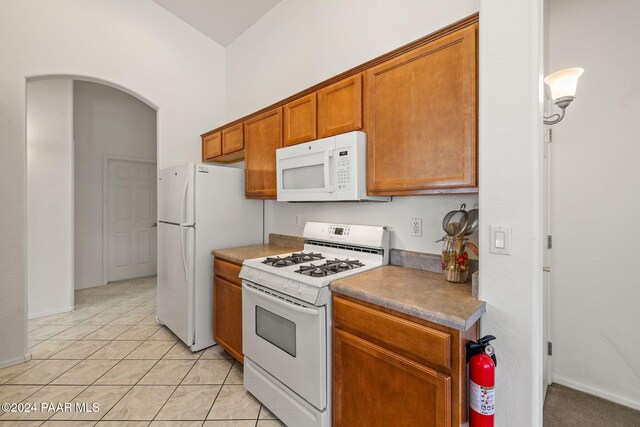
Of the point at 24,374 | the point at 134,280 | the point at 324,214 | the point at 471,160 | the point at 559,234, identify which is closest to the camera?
the point at 471,160

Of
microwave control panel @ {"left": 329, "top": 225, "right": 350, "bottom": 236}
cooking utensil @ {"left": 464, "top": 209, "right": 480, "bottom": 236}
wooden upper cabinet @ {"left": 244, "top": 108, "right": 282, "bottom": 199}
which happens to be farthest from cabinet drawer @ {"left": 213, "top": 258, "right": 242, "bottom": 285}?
cooking utensil @ {"left": 464, "top": 209, "right": 480, "bottom": 236}

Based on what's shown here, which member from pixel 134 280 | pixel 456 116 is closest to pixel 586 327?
pixel 456 116

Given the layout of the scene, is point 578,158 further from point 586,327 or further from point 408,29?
point 408,29

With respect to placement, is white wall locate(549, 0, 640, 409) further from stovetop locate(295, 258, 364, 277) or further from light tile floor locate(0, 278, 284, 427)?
light tile floor locate(0, 278, 284, 427)

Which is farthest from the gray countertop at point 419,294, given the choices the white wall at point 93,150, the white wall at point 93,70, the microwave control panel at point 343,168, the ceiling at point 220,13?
the white wall at point 93,150

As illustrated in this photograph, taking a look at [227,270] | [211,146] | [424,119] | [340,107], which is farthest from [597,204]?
[211,146]

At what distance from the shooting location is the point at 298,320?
1593 millimetres

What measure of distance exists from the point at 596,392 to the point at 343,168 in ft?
7.56

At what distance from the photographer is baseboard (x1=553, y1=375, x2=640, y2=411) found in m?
1.86

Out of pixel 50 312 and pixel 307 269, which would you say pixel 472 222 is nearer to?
pixel 307 269

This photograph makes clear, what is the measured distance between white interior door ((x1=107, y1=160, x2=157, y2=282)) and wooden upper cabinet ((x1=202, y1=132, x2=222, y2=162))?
7.85 ft

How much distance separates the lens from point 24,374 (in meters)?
2.24

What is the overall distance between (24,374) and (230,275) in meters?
1.74

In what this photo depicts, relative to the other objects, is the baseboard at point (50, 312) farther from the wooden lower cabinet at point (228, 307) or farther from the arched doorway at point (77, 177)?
the wooden lower cabinet at point (228, 307)
